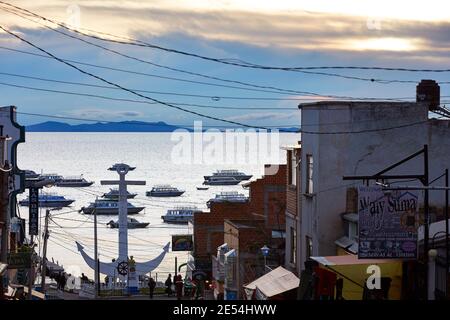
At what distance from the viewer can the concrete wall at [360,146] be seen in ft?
115

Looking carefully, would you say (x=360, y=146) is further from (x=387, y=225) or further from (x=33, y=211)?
(x=33, y=211)

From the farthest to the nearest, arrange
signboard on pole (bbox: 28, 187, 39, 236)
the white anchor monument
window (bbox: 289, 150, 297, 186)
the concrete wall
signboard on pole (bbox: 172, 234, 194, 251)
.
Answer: signboard on pole (bbox: 172, 234, 194, 251)
the white anchor monument
signboard on pole (bbox: 28, 187, 39, 236)
window (bbox: 289, 150, 297, 186)
the concrete wall

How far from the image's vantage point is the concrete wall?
35.1 meters

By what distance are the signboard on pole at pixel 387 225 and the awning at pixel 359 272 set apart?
3.22 ft

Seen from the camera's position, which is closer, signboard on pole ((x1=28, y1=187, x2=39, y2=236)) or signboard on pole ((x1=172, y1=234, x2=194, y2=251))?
signboard on pole ((x1=28, y1=187, x2=39, y2=236))

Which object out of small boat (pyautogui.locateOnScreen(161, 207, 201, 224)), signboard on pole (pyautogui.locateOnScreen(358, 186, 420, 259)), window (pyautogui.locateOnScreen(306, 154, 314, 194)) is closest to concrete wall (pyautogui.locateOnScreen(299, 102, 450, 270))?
window (pyautogui.locateOnScreen(306, 154, 314, 194))

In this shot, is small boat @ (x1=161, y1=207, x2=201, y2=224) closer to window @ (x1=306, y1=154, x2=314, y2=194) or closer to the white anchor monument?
the white anchor monument

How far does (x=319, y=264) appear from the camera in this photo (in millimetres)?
28000

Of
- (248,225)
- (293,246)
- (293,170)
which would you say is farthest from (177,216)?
(293,170)

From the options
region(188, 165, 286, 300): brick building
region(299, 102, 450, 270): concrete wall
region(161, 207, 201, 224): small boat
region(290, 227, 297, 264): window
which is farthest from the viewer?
region(161, 207, 201, 224): small boat

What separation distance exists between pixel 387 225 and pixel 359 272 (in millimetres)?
1672

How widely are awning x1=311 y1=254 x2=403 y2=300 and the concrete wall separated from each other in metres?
7.54

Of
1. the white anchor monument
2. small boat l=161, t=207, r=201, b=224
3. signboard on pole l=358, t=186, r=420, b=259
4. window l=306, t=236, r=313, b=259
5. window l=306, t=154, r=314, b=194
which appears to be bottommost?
small boat l=161, t=207, r=201, b=224
